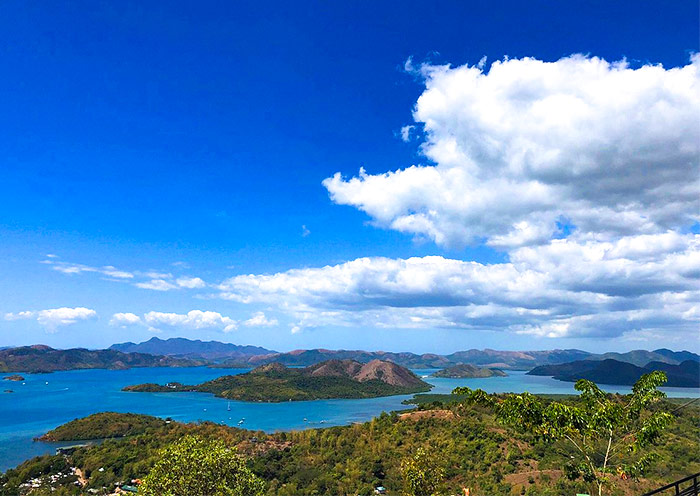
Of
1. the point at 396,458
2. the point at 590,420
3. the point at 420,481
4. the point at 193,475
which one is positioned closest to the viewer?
the point at 590,420

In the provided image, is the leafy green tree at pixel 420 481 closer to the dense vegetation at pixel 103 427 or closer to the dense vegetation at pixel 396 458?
the dense vegetation at pixel 396 458

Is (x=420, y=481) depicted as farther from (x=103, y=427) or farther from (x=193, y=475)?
(x=103, y=427)

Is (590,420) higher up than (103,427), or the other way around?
(590,420)

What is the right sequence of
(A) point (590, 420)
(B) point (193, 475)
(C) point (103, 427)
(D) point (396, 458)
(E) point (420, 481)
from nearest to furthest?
(A) point (590, 420), (B) point (193, 475), (E) point (420, 481), (D) point (396, 458), (C) point (103, 427)

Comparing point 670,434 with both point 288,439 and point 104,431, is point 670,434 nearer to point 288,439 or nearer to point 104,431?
point 288,439

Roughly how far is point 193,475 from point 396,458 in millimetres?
53829

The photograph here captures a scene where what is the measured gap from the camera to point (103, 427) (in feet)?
399

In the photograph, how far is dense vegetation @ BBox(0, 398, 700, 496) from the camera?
51.8 m

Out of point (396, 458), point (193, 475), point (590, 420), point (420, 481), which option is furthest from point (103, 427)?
point (590, 420)

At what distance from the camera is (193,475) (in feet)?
72.0

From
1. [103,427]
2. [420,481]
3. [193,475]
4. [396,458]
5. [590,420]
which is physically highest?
[590,420]

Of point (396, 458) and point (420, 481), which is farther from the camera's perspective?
point (396, 458)

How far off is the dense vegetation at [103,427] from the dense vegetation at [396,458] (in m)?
33.8

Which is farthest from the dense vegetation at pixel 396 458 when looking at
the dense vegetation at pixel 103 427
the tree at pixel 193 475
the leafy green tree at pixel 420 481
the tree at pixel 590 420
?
the dense vegetation at pixel 103 427
